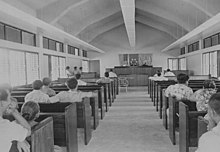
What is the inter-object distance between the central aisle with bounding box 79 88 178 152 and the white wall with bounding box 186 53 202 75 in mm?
6927

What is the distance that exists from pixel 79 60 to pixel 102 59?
109 inches

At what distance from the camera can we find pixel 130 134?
166 inches

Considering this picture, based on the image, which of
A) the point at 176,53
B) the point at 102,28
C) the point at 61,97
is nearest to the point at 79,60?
the point at 102,28

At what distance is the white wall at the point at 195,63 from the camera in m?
12.2

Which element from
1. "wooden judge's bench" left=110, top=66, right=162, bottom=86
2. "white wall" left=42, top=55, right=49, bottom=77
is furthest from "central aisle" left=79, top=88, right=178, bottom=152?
"wooden judge's bench" left=110, top=66, right=162, bottom=86

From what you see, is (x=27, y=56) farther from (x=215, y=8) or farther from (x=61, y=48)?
(x=215, y=8)

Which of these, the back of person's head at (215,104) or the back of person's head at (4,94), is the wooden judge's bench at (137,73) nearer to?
the back of person's head at (4,94)

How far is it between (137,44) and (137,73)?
4176 millimetres

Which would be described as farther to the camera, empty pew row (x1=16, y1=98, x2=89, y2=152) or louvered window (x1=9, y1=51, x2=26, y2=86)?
louvered window (x1=9, y1=51, x2=26, y2=86)

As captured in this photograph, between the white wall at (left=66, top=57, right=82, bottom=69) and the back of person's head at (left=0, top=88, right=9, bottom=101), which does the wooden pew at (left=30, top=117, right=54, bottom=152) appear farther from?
the white wall at (left=66, top=57, right=82, bottom=69)

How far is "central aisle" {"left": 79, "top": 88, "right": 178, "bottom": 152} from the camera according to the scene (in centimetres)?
352

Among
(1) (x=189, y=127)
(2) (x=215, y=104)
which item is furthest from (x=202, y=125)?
(2) (x=215, y=104)

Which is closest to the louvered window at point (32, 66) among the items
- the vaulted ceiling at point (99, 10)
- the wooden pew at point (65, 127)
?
the vaulted ceiling at point (99, 10)

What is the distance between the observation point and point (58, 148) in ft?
9.35
